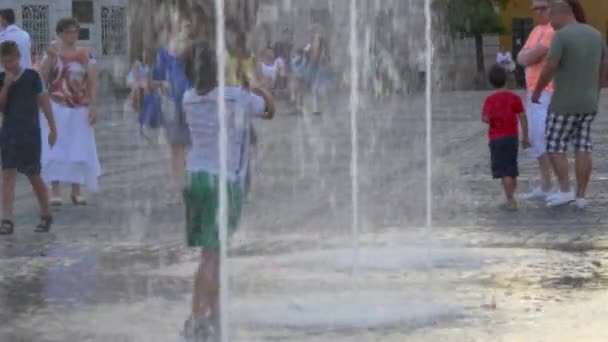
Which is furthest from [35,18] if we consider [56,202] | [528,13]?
[56,202]

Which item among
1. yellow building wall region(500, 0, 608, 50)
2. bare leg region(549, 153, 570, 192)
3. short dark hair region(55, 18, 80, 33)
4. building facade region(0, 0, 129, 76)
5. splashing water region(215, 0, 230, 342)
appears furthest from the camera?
yellow building wall region(500, 0, 608, 50)

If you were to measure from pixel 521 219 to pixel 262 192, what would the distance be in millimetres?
3126

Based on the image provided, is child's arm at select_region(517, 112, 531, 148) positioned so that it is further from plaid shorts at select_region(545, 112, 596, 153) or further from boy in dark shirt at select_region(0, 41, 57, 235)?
boy in dark shirt at select_region(0, 41, 57, 235)

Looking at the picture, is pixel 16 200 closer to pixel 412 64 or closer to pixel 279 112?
pixel 279 112

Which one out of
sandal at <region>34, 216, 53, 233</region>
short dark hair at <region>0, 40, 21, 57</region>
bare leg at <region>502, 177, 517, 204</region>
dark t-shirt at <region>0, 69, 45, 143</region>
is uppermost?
short dark hair at <region>0, 40, 21, 57</region>

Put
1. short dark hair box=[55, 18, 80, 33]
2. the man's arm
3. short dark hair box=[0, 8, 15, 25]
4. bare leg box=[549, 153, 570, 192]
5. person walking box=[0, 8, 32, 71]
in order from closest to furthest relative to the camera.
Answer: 1. bare leg box=[549, 153, 570, 192]
2. the man's arm
3. short dark hair box=[55, 18, 80, 33]
4. person walking box=[0, 8, 32, 71]
5. short dark hair box=[0, 8, 15, 25]

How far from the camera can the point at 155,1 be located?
49.0 m

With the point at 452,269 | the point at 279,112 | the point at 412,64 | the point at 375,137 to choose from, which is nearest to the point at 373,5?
the point at 412,64

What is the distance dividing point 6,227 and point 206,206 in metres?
4.88

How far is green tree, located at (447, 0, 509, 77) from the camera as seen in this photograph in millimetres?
53500

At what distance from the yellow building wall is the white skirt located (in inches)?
1762

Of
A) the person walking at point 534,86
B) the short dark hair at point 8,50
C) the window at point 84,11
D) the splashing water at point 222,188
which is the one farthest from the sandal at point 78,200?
the window at point 84,11

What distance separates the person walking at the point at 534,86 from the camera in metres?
13.1

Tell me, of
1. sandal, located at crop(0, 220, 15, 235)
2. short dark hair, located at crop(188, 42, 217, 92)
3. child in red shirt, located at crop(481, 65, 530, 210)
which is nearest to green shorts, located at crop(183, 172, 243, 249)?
short dark hair, located at crop(188, 42, 217, 92)
